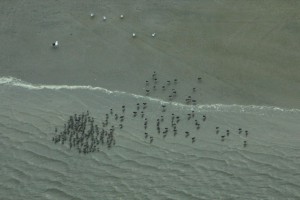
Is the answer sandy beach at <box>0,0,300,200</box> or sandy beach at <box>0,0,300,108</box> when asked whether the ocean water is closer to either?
sandy beach at <box>0,0,300,200</box>

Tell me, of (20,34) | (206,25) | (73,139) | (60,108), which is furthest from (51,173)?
(206,25)

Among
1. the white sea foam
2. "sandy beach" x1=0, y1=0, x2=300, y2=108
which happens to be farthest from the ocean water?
"sandy beach" x1=0, y1=0, x2=300, y2=108

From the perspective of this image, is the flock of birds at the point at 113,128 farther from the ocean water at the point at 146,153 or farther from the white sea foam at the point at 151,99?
the white sea foam at the point at 151,99

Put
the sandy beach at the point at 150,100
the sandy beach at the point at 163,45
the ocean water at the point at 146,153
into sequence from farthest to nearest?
the sandy beach at the point at 163,45, the sandy beach at the point at 150,100, the ocean water at the point at 146,153

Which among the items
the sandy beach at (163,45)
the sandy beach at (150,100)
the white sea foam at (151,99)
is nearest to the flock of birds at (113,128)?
the sandy beach at (150,100)

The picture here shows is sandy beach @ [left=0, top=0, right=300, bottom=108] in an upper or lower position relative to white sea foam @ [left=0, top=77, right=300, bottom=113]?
upper

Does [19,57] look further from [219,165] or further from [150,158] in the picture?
[219,165]
